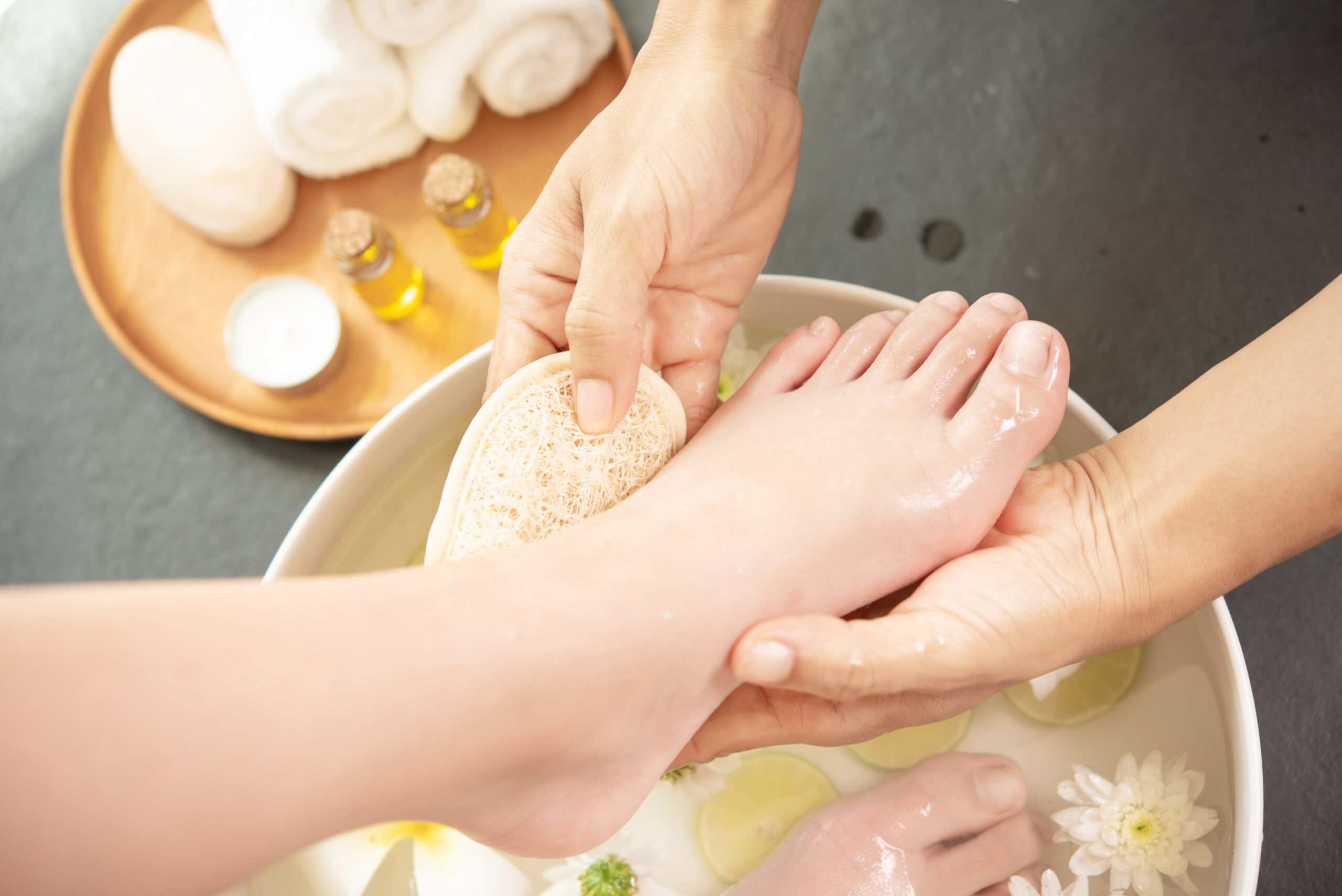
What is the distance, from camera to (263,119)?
854 millimetres

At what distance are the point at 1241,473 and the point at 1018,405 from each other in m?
0.15

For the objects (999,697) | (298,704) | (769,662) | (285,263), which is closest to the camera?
(298,704)

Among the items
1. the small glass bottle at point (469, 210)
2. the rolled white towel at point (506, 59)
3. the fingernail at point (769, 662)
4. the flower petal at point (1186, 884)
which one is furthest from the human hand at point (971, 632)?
the rolled white towel at point (506, 59)

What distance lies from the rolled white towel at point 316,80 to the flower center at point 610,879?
2.56 ft

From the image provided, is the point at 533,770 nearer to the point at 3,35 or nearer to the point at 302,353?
the point at 302,353

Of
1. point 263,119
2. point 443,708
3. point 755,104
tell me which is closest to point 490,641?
point 443,708

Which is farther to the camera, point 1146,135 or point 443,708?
point 1146,135

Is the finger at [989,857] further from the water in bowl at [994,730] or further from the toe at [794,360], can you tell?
the toe at [794,360]

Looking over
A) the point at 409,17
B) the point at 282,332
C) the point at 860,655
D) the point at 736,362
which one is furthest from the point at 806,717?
the point at 409,17

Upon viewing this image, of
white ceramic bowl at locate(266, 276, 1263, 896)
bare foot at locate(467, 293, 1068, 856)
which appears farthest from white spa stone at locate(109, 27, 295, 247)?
bare foot at locate(467, 293, 1068, 856)

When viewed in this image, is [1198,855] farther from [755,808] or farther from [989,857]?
[755,808]

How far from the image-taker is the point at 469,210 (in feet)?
2.76

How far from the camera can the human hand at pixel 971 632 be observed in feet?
1.69

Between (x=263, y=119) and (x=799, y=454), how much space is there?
0.67 meters
